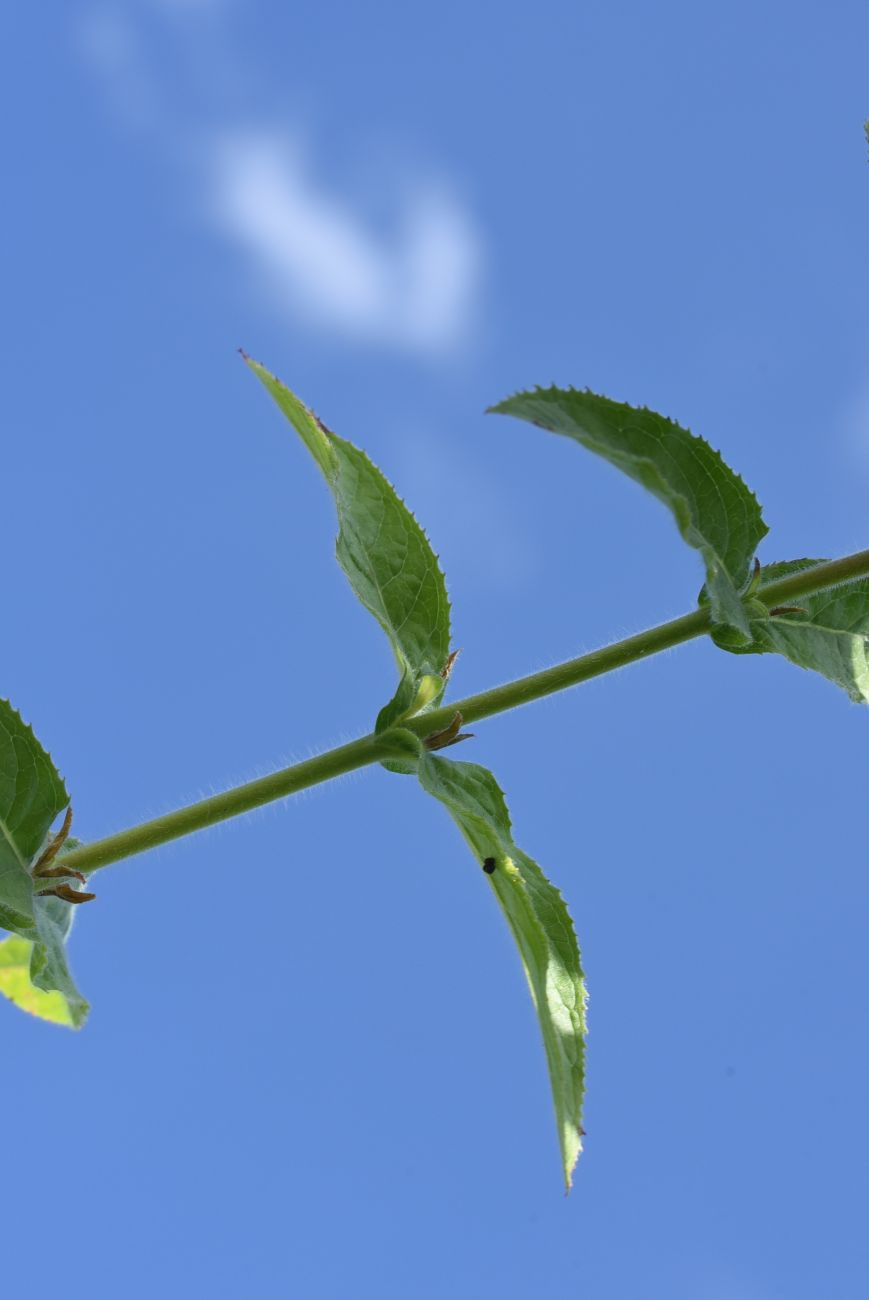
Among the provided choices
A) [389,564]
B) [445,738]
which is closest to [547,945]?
[445,738]

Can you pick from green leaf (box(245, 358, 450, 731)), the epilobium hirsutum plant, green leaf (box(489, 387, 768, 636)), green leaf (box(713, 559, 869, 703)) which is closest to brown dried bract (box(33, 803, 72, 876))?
the epilobium hirsutum plant

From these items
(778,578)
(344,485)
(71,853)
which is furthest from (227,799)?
(778,578)

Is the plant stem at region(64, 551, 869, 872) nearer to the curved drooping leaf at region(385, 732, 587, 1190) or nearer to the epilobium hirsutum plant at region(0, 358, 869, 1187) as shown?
the epilobium hirsutum plant at region(0, 358, 869, 1187)

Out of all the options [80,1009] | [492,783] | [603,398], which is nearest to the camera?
[603,398]

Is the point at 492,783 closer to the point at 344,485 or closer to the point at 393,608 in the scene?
the point at 393,608

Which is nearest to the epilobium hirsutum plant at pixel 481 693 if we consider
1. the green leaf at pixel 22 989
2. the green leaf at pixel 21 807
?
the green leaf at pixel 21 807

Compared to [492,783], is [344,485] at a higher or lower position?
higher
